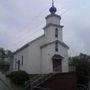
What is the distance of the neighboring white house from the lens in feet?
90.8

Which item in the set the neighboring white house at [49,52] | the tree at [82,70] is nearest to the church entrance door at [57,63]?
the neighboring white house at [49,52]

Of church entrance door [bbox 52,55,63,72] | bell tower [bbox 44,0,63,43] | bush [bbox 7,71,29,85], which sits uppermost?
bell tower [bbox 44,0,63,43]

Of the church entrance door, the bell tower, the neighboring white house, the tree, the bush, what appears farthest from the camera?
the bell tower

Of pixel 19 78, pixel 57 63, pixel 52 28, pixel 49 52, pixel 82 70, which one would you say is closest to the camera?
pixel 19 78

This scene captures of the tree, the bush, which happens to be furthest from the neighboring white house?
the bush

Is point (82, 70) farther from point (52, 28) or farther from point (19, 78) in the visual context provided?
point (19, 78)

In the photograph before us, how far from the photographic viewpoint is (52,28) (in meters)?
28.9

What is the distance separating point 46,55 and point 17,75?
5.64 meters

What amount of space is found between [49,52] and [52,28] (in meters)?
3.91

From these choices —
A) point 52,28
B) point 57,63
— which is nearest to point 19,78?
point 57,63

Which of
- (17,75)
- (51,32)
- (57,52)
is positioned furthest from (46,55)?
(17,75)

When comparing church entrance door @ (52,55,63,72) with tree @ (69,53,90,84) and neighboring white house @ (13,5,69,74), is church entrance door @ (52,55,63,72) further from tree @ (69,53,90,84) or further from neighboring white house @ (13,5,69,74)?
tree @ (69,53,90,84)

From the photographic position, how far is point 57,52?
28203mm

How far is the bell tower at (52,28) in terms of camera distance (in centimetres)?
2873
